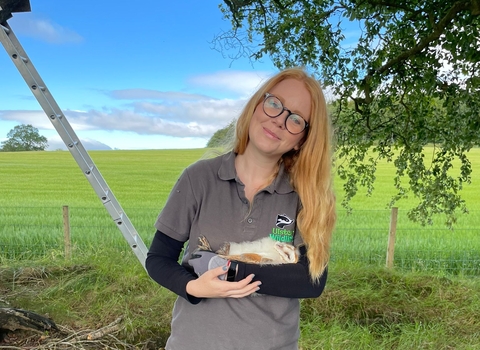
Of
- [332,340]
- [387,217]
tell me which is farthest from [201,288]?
[387,217]

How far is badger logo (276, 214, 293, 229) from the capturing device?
4.33 feet

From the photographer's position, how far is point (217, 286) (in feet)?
3.75

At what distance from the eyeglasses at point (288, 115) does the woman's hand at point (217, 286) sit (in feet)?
1.65

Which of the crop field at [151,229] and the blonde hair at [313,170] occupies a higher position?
the blonde hair at [313,170]

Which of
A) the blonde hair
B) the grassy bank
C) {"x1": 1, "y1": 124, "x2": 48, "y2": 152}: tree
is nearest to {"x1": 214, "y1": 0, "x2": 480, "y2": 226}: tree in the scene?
the grassy bank

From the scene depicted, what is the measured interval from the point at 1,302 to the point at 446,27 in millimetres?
5196

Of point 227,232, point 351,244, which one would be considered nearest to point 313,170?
point 227,232

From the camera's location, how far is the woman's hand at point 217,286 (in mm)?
1146

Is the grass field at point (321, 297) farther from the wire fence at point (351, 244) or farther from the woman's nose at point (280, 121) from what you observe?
the woman's nose at point (280, 121)

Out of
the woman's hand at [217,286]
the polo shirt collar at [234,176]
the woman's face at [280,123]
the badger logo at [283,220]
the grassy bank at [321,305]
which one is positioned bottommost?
the grassy bank at [321,305]

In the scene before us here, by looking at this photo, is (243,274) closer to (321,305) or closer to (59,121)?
(59,121)

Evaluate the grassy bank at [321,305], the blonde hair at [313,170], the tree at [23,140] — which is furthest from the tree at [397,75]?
the tree at [23,140]

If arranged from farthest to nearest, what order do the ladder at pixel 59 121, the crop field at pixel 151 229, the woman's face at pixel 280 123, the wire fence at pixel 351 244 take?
the crop field at pixel 151 229
the wire fence at pixel 351 244
the ladder at pixel 59 121
the woman's face at pixel 280 123

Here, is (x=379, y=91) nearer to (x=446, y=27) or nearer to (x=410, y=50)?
(x=410, y=50)
